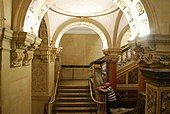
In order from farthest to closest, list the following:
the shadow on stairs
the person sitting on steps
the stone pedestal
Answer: the shadow on stairs < the person sitting on steps < the stone pedestal

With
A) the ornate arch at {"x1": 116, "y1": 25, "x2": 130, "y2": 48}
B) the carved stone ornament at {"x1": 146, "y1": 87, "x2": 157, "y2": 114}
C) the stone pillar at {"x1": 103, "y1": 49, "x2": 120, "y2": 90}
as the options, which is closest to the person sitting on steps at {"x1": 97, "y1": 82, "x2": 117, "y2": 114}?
the stone pillar at {"x1": 103, "y1": 49, "x2": 120, "y2": 90}

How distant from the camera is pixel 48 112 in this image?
10.3 m

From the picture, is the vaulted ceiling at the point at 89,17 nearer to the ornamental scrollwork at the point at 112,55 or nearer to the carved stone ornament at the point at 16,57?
the ornamental scrollwork at the point at 112,55

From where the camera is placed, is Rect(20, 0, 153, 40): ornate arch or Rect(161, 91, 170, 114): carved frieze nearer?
Rect(161, 91, 170, 114): carved frieze

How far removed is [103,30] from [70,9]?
1.99m

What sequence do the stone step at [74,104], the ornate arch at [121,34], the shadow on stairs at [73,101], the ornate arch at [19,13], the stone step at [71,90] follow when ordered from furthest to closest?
the stone step at [71,90]
the stone step at [74,104]
the shadow on stairs at [73,101]
the ornate arch at [121,34]
the ornate arch at [19,13]

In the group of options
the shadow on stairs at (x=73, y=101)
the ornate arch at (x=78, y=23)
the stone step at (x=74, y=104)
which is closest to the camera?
the ornate arch at (x=78, y=23)

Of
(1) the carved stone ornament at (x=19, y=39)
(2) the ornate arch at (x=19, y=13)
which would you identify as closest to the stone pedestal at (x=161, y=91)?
(1) the carved stone ornament at (x=19, y=39)

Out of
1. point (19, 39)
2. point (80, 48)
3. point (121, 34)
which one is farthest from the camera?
point (80, 48)

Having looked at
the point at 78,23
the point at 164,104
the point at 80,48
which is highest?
the point at 78,23

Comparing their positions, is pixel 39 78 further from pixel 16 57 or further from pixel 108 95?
pixel 16 57

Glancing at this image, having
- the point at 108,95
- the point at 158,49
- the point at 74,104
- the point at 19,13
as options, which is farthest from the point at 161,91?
the point at 74,104

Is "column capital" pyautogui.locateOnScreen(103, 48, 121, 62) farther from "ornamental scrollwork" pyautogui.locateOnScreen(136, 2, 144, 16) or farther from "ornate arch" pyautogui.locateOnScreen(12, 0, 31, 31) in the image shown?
"ornate arch" pyautogui.locateOnScreen(12, 0, 31, 31)

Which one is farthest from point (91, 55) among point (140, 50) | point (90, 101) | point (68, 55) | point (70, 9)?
point (140, 50)
